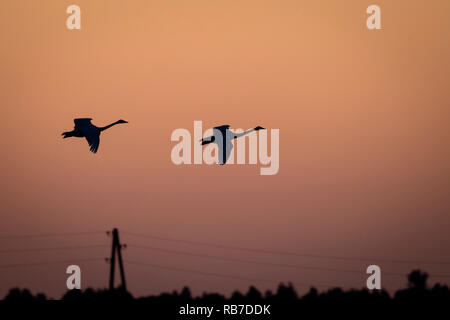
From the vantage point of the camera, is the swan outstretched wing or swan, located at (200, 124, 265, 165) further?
swan, located at (200, 124, 265, 165)

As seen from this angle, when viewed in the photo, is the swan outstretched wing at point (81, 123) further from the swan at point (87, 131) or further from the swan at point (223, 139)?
the swan at point (223, 139)

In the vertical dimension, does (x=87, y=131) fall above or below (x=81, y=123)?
below

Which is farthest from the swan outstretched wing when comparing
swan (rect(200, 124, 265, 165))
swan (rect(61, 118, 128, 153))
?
swan (rect(200, 124, 265, 165))

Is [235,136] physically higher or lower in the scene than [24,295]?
higher

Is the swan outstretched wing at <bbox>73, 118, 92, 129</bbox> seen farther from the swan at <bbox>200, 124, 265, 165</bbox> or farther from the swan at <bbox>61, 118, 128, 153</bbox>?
the swan at <bbox>200, 124, 265, 165</bbox>

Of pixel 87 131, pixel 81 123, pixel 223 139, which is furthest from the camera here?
pixel 223 139

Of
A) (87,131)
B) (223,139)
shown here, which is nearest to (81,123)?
(87,131)

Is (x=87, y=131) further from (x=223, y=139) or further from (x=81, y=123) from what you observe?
(x=223, y=139)

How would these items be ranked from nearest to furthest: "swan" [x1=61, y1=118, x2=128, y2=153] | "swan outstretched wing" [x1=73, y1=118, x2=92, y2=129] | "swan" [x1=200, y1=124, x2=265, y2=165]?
"swan" [x1=61, y1=118, x2=128, y2=153] < "swan outstretched wing" [x1=73, y1=118, x2=92, y2=129] < "swan" [x1=200, y1=124, x2=265, y2=165]
